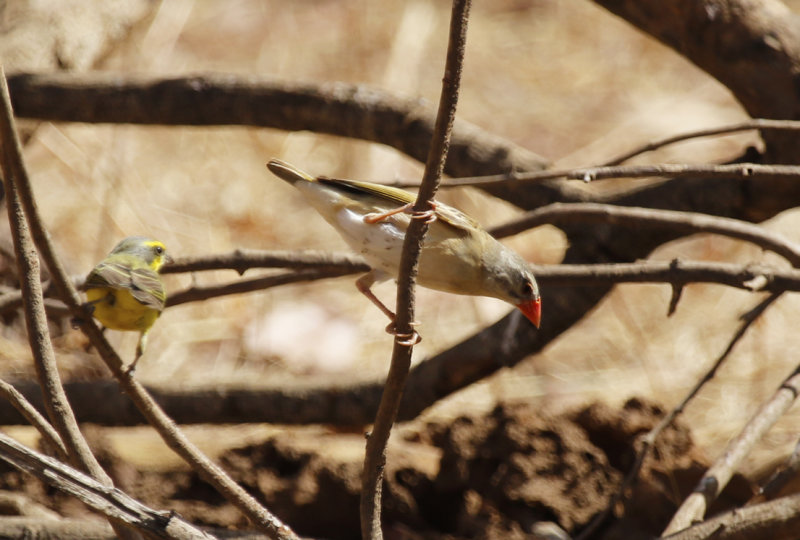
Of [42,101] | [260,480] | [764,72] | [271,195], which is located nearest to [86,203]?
[271,195]

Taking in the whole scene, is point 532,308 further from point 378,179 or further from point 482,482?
point 378,179

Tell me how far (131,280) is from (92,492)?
1056mm

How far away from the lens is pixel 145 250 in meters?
3.56

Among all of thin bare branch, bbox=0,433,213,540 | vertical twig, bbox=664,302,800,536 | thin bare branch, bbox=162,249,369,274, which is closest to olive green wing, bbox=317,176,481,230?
thin bare branch, bbox=162,249,369,274

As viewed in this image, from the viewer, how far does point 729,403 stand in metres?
6.29

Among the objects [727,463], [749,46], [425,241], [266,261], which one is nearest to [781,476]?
[727,463]

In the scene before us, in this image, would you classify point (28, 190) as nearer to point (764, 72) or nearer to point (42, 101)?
point (42, 101)

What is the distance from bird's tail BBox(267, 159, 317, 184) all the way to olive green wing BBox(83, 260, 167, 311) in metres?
0.60

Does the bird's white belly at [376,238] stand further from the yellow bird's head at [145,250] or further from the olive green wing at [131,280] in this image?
the yellow bird's head at [145,250]

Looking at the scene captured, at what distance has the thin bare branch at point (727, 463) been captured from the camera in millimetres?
3076

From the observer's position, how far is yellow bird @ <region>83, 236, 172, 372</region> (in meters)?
3.08

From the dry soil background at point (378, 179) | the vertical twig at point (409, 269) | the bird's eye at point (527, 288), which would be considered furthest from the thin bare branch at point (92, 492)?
the dry soil background at point (378, 179)

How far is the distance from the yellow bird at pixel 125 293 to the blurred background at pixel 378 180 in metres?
1.42

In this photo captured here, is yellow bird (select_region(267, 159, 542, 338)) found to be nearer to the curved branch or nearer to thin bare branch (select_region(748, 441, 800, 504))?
thin bare branch (select_region(748, 441, 800, 504))
